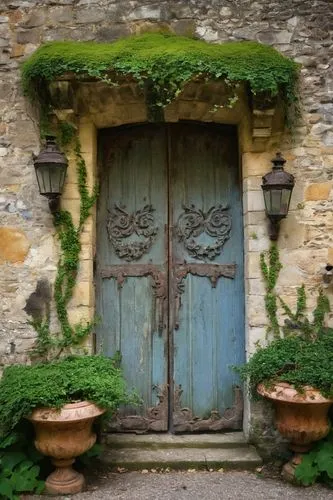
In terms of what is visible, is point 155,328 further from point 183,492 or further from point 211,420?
point 183,492

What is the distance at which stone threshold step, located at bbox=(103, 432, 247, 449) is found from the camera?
3.83 metres

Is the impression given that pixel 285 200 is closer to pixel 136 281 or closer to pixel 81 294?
pixel 136 281

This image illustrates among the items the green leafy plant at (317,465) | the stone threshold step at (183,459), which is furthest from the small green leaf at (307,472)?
the stone threshold step at (183,459)

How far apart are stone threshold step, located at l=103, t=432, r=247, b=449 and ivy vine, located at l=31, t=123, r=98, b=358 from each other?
2.75ft

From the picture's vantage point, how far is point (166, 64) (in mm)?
3467

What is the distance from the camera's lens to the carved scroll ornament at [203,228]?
13.3ft

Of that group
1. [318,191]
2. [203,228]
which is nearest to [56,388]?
[203,228]

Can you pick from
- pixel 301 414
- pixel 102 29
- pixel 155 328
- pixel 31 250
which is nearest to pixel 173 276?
pixel 155 328

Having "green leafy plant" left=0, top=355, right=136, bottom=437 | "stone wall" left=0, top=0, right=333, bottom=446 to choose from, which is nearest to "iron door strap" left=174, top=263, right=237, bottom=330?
"stone wall" left=0, top=0, right=333, bottom=446

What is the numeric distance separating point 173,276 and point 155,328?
443 mm

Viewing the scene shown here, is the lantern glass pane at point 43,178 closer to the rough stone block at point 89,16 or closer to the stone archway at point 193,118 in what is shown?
the stone archway at point 193,118

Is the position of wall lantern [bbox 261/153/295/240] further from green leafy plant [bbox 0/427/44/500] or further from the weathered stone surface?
green leafy plant [bbox 0/427/44/500]

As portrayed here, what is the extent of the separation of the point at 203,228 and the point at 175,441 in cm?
Result: 168

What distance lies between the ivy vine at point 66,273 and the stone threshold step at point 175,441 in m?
0.84
